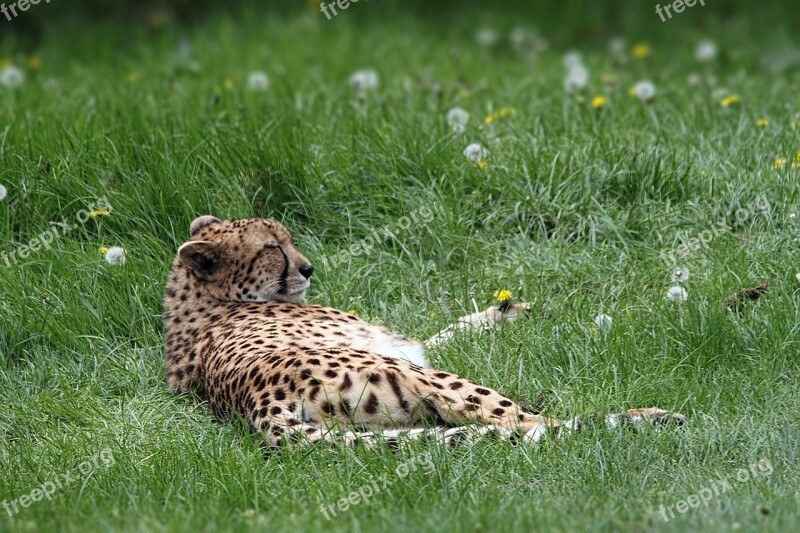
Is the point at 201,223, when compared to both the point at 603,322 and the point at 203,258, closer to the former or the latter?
the point at 203,258

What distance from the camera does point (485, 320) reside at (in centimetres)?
566

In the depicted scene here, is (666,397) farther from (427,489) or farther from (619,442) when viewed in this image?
(427,489)

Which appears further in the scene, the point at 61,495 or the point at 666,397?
the point at 666,397

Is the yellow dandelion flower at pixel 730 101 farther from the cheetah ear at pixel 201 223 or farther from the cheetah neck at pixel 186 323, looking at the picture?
the cheetah neck at pixel 186 323

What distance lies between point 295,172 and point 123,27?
6396 millimetres

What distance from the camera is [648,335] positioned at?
538cm

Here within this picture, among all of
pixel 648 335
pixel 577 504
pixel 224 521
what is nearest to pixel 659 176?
pixel 648 335

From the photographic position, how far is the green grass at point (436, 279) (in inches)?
171

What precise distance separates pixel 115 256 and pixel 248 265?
0.77m

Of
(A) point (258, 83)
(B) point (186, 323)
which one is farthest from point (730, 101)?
(B) point (186, 323)

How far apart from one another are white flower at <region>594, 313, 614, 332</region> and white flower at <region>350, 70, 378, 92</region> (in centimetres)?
360

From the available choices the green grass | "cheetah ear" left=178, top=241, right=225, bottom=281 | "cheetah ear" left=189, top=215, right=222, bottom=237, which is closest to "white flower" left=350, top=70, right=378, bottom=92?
the green grass

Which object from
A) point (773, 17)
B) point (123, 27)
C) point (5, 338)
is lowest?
point (773, 17)

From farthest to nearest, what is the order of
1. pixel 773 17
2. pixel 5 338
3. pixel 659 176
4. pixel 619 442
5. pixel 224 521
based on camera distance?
pixel 773 17 → pixel 659 176 → pixel 5 338 → pixel 619 442 → pixel 224 521
